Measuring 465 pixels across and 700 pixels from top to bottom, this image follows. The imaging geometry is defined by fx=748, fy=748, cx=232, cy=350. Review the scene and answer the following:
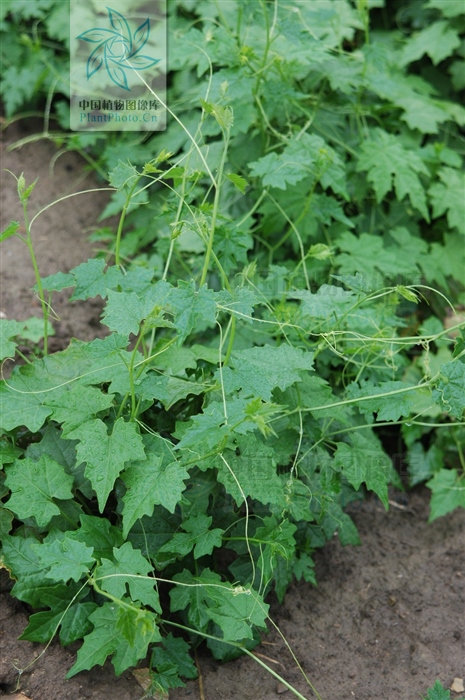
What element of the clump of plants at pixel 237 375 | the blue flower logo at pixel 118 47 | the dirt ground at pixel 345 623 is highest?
the blue flower logo at pixel 118 47

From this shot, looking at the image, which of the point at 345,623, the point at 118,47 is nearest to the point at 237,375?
the point at 345,623

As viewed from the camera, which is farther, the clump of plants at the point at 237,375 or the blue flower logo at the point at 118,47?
the blue flower logo at the point at 118,47

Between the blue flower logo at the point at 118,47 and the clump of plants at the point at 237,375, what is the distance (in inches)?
7.0

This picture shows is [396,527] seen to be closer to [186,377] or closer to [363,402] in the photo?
[363,402]

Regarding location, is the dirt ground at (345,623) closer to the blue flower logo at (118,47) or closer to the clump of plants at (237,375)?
the clump of plants at (237,375)

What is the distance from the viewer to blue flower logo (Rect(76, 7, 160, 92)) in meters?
3.66

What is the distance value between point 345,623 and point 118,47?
287cm

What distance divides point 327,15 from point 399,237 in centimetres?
102

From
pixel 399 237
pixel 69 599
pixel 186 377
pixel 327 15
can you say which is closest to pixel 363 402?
pixel 186 377

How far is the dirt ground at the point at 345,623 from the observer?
212 centimetres

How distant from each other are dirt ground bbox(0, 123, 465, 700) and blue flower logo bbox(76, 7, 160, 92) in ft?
3.32

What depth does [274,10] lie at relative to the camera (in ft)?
10.6

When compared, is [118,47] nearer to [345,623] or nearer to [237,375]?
[237,375]

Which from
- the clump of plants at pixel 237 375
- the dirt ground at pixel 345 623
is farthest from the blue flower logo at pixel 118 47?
the dirt ground at pixel 345 623
